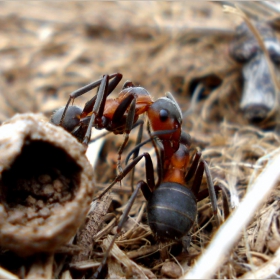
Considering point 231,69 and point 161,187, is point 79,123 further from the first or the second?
point 231,69

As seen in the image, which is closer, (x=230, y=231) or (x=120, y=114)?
(x=230, y=231)

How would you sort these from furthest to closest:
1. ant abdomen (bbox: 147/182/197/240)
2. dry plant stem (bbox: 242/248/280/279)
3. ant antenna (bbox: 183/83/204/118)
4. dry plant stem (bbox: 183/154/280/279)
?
ant antenna (bbox: 183/83/204/118) → ant abdomen (bbox: 147/182/197/240) → dry plant stem (bbox: 242/248/280/279) → dry plant stem (bbox: 183/154/280/279)

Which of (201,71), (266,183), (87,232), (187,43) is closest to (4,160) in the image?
(87,232)

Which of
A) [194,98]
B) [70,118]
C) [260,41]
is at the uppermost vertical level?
[260,41]

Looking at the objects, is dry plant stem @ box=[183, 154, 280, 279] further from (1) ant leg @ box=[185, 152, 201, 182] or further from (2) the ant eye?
(2) the ant eye

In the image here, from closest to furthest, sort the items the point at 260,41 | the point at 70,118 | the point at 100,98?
the point at 100,98, the point at 70,118, the point at 260,41

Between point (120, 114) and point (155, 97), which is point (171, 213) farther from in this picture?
point (155, 97)

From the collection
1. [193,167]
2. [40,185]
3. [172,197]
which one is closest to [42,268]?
[40,185]

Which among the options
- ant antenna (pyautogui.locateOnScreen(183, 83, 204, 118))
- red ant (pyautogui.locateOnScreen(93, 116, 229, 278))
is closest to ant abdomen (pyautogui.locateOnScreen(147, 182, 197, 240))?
red ant (pyautogui.locateOnScreen(93, 116, 229, 278))
